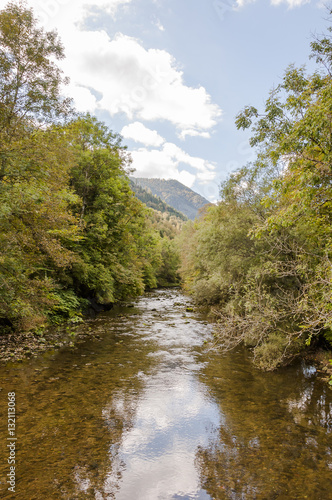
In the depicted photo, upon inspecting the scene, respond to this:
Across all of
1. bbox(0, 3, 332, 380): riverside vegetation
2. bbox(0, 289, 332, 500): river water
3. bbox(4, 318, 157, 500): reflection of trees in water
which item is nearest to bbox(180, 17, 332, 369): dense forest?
bbox(0, 3, 332, 380): riverside vegetation

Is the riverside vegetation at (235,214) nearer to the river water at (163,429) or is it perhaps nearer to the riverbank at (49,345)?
the riverbank at (49,345)

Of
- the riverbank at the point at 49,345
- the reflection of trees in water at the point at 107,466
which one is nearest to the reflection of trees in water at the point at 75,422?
the reflection of trees in water at the point at 107,466

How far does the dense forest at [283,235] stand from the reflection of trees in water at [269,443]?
5.33 feet

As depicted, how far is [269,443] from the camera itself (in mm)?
6984

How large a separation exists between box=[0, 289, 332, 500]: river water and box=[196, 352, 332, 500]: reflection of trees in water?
27mm

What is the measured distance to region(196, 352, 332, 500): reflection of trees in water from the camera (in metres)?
5.57

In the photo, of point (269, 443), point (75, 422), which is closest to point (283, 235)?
point (269, 443)

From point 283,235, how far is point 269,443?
9.23 meters

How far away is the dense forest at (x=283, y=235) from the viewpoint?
24.4 ft

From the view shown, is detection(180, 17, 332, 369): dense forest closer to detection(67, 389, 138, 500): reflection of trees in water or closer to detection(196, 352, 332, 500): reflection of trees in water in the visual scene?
detection(196, 352, 332, 500): reflection of trees in water

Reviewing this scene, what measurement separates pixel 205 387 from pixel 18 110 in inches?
478

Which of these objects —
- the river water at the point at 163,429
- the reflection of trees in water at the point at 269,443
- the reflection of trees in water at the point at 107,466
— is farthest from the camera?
the reflection of trees in water at the point at 269,443

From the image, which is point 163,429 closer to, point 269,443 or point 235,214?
point 269,443

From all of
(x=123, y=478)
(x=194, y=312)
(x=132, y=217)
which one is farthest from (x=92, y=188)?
(x=123, y=478)
